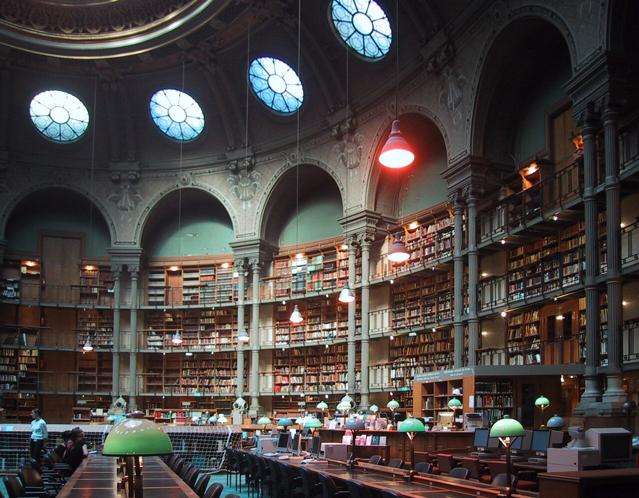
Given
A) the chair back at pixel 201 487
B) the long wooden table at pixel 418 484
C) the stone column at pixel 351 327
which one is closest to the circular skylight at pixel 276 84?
the stone column at pixel 351 327

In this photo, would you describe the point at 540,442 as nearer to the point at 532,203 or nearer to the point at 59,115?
the point at 532,203

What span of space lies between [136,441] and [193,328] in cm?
2307

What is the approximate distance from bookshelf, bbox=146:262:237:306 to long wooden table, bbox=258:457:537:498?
16385 mm

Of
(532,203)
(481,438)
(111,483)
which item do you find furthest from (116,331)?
(111,483)

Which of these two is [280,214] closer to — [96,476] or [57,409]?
[57,409]

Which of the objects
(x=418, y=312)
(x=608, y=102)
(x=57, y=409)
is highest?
(x=608, y=102)

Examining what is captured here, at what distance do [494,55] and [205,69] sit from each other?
10.7 meters

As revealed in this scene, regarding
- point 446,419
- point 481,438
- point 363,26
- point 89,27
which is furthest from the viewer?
point 89,27

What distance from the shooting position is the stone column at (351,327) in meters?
22.1

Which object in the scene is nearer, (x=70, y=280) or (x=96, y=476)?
(x=96, y=476)

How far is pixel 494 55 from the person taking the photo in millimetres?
17094

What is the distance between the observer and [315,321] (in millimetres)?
24734

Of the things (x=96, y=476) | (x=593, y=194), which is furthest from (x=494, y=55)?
(x=96, y=476)

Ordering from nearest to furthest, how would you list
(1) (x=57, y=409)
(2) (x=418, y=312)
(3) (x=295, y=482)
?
(3) (x=295, y=482)
(2) (x=418, y=312)
(1) (x=57, y=409)
